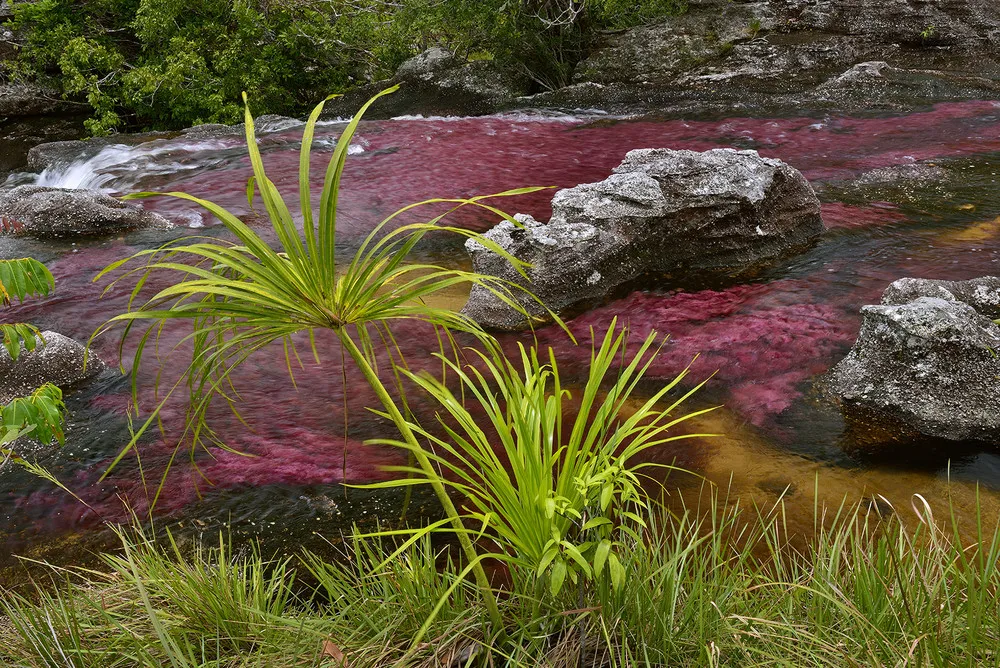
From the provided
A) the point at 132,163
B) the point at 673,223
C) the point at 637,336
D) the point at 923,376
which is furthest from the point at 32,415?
the point at 132,163

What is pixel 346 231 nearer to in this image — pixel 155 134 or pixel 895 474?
pixel 895 474

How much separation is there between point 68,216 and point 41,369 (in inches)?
125

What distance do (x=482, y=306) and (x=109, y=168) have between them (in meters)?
7.41

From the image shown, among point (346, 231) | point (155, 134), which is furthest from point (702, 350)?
point (155, 134)

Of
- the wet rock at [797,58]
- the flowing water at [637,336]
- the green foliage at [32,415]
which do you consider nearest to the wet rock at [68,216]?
the flowing water at [637,336]

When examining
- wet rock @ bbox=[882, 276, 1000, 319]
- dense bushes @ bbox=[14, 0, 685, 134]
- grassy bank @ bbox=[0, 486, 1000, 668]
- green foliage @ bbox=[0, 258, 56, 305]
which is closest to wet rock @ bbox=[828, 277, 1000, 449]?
wet rock @ bbox=[882, 276, 1000, 319]

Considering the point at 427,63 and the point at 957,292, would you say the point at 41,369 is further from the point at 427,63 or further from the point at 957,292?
the point at 427,63

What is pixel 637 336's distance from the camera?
4840mm

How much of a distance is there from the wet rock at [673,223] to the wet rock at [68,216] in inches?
153

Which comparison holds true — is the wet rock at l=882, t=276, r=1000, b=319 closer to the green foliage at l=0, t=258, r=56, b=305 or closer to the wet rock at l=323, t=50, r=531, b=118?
the green foliage at l=0, t=258, r=56, b=305

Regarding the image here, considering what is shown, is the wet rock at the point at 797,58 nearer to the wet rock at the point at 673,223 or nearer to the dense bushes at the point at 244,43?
the dense bushes at the point at 244,43

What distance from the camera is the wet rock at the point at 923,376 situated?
3658 millimetres

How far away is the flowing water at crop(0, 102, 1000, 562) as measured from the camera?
11.4 feet

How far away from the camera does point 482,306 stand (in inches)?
198
